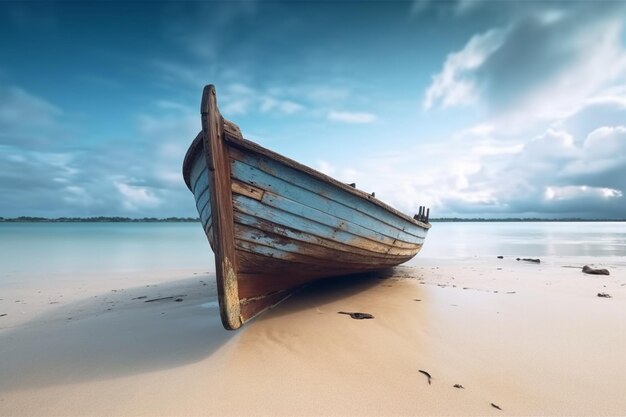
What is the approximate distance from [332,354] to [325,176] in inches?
76.3

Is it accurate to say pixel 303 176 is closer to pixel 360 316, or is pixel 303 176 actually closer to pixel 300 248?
pixel 300 248

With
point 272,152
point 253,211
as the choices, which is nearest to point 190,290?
point 253,211

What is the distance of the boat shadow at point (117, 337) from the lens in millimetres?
2730

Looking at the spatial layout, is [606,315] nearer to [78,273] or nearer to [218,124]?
[218,124]

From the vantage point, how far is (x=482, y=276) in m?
7.54

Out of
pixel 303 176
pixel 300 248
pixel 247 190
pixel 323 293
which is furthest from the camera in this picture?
pixel 323 293

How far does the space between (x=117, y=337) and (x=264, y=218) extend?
6.96 ft

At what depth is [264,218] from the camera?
3.54 metres

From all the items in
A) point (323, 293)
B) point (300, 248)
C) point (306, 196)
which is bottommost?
point (323, 293)

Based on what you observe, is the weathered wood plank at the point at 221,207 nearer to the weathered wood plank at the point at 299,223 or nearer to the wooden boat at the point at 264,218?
the wooden boat at the point at 264,218

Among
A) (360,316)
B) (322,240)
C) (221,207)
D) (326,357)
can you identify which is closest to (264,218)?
(221,207)

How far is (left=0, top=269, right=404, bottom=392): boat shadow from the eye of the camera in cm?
273

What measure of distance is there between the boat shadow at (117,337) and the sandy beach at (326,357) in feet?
0.06

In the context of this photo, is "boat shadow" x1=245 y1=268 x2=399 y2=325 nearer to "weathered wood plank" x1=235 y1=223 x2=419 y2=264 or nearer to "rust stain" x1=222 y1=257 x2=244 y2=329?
"rust stain" x1=222 y1=257 x2=244 y2=329
